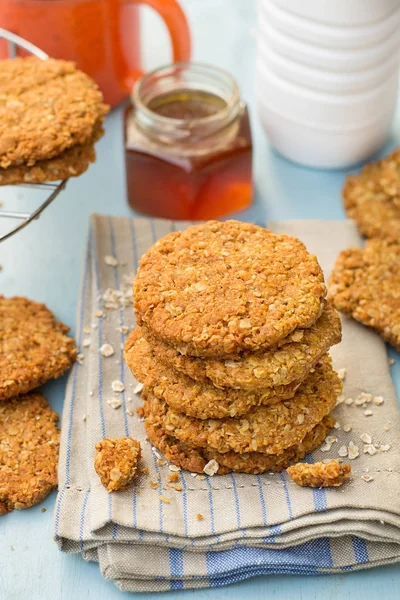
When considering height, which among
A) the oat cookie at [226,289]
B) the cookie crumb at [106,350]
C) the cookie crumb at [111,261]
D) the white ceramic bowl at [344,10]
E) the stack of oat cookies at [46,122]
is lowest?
the cookie crumb at [106,350]

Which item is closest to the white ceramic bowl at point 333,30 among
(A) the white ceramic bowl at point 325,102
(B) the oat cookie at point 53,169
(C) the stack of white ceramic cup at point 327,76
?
(C) the stack of white ceramic cup at point 327,76

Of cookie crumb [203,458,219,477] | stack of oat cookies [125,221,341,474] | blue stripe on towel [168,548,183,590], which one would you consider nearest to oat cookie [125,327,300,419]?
stack of oat cookies [125,221,341,474]

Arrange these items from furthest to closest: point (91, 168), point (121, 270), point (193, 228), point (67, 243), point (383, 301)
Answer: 1. point (91, 168)
2. point (67, 243)
3. point (121, 270)
4. point (383, 301)
5. point (193, 228)

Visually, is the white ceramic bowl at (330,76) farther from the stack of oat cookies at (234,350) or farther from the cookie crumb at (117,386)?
the cookie crumb at (117,386)

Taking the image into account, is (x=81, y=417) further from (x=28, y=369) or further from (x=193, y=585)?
(x=193, y=585)

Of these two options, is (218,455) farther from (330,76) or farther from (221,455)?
(330,76)

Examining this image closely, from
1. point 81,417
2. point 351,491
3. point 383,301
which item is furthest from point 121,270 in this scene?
point 351,491

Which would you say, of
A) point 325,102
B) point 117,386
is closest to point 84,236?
point 117,386
